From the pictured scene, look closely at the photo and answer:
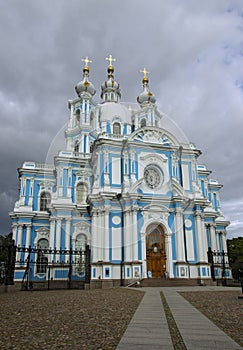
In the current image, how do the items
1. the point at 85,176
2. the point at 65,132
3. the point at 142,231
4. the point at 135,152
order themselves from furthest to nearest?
the point at 65,132
the point at 85,176
the point at 135,152
the point at 142,231

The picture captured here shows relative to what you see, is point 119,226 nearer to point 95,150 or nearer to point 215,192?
point 95,150

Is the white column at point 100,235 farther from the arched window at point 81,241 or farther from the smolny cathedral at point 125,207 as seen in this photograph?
the arched window at point 81,241

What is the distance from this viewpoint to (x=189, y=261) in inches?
1025

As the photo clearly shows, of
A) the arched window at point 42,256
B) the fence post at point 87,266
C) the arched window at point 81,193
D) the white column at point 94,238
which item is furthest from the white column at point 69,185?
the fence post at point 87,266

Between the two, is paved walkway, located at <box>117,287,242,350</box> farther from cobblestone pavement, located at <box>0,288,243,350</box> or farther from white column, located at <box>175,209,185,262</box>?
white column, located at <box>175,209,185,262</box>

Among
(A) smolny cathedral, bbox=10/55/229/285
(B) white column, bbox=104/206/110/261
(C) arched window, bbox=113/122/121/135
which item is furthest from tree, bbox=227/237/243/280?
(C) arched window, bbox=113/122/121/135

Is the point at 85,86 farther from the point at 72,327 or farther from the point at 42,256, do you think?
the point at 72,327

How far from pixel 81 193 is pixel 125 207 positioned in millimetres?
7403

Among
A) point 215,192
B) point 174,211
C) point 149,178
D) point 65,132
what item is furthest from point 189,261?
point 65,132

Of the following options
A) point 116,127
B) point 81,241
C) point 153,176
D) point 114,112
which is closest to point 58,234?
point 81,241

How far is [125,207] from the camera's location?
25.6 meters

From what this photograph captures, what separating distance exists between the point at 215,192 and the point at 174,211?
46.8 feet

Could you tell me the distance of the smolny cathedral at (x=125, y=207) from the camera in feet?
81.6

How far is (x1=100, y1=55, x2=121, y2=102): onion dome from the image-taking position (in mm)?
44938
